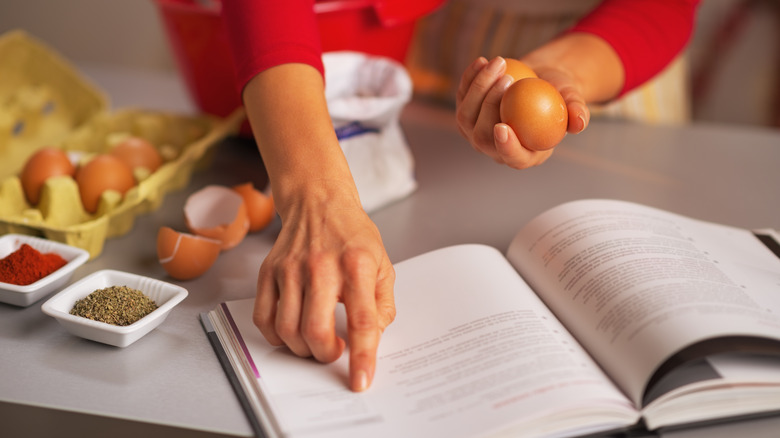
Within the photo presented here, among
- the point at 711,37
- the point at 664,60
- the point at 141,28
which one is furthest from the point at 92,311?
the point at 711,37

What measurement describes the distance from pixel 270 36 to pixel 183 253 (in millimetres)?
270

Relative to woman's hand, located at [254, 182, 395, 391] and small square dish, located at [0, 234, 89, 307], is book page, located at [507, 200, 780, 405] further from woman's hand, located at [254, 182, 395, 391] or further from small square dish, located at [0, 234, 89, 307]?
small square dish, located at [0, 234, 89, 307]

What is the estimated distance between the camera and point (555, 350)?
58cm

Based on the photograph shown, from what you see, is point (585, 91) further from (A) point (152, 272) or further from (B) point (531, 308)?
(A) point (152, 272)

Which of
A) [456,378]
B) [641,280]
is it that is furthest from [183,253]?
[641,280]

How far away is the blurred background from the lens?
181 cm

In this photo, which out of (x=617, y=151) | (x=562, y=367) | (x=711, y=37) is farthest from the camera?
(x=711, y=37)

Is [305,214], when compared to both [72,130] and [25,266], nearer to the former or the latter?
[25,266]

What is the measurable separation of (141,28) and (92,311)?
65.8 inches

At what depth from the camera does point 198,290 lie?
74 cm

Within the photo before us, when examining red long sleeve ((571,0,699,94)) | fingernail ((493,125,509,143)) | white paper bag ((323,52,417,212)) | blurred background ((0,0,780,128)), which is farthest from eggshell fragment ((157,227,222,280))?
blurred background ((0,0,780,128))

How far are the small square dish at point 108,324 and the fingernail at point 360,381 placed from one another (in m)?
0.20

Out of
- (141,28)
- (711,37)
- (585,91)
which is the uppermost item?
(585,91)

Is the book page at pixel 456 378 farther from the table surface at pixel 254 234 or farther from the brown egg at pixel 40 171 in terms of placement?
the brown egg at pixel 40 171
